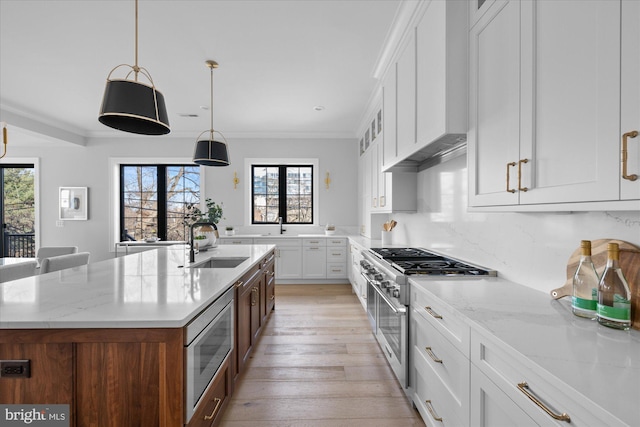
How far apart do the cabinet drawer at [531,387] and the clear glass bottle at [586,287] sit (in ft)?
1.37

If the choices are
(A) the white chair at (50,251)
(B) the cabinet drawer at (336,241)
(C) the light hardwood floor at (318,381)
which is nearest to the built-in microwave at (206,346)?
(C) the light hardwood floor at (318,381)

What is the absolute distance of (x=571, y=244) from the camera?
1.39 m

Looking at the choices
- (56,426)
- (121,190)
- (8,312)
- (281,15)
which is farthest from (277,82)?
(121,190)

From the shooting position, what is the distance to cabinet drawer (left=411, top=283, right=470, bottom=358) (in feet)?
4.08

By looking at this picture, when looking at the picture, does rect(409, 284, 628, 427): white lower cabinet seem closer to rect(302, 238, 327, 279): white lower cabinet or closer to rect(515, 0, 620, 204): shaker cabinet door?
rect(515, 0, 620, 204): shaker cabinet door

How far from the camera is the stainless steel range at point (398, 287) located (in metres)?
1.88

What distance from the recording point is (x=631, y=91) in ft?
2.66

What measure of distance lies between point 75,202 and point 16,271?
363 centimetres

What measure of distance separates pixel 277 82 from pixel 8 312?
3.16 m

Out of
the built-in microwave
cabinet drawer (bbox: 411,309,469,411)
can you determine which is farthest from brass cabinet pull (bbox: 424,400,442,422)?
the built-in microwave

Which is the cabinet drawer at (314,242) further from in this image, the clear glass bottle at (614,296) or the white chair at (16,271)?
the clear glass bottle at (614,296)

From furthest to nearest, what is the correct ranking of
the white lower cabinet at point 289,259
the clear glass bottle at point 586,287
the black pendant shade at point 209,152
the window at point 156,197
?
the window at point 156,197 < the white lower cabinet at point 289,259 < the black pendant shade at point 209,152 < the clear glass bottle at point 586,287

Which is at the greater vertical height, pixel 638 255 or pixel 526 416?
pixel 638 255

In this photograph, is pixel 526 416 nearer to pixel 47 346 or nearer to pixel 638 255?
pixel 638 255
